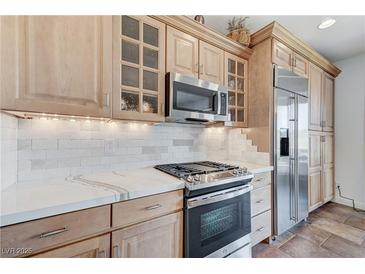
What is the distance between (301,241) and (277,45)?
2.18m

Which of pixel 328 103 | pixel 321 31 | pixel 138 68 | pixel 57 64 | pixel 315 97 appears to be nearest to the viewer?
pixel 57 64

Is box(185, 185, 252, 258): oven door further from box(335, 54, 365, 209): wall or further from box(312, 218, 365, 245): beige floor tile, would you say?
box(335, 54, 365, 209): wall

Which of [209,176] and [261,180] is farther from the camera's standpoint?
[261,180]

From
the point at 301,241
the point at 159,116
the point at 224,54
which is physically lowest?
the point at 301,241

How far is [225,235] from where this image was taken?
1541mm

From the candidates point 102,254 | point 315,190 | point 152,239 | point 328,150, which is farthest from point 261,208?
point 328,150

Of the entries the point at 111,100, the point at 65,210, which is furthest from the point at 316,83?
the point at 65,210

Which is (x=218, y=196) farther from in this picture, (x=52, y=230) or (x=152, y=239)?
(x=52, y=230)

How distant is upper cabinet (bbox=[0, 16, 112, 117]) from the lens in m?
0.98

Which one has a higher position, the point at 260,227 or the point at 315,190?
the point at 315,190

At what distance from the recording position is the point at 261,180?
1.90 meters

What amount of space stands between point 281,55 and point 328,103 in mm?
1581

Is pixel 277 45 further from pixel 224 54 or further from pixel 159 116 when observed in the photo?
pixel 159 116

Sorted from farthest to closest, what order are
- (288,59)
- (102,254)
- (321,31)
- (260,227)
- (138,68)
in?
(321,31)
(288,59)
(260,227)
(138,68)
(102,254)
